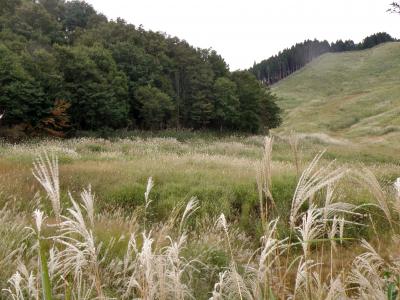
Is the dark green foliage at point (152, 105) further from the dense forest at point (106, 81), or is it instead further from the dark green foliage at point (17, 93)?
the dark green foliage at point (17, 93)

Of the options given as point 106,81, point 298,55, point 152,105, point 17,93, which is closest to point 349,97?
point 152,105

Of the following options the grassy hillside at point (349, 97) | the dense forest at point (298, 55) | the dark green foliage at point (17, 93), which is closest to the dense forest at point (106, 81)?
the dark green foliage at point (17, 93)

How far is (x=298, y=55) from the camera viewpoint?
500 ft

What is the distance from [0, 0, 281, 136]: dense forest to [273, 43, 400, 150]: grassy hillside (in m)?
8.79

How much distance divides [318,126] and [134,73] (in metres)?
36.1

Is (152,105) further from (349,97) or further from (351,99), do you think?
(349,97)

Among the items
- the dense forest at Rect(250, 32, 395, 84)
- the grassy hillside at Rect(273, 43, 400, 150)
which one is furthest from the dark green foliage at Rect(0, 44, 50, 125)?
the dense forest at Rect(250, 32, 395, 84)

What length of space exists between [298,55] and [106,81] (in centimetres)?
13221

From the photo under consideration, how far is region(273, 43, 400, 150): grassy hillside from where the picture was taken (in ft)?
171

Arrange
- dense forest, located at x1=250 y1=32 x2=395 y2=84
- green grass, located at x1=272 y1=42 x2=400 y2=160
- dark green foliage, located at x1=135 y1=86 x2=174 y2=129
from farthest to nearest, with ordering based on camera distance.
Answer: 1. dense forest, located at x1=250 y1=32 x2=395 y2=84
2. green grass, located at x1=272 y1=42 x2=400 y2=160
3. dark green foliage, located at x1=135 y1=86 x2=174 y2=129

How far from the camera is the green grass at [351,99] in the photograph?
158 feet

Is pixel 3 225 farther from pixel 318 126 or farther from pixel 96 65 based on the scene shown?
pixel 318 126

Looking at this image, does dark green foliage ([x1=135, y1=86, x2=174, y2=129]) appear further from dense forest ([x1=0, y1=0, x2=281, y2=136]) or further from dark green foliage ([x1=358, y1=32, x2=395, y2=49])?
dark green foliage ([x1=358, y1=32, x2=395, y2=49])

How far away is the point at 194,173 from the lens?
Answer: 1097cm
